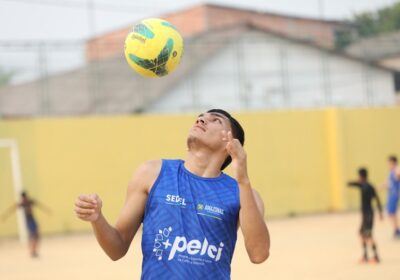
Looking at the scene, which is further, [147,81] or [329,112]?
[147,81]

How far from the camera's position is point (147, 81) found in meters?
29.3

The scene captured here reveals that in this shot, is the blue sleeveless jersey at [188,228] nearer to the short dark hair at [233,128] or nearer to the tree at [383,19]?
the short dark hair at [233,128]

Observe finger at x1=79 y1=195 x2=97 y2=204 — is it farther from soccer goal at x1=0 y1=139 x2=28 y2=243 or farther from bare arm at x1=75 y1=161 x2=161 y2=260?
soccer goal at x1=0 y1=139 x2=28 y2=243

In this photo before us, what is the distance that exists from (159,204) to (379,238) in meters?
13.4

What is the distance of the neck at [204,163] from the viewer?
452 centimetres

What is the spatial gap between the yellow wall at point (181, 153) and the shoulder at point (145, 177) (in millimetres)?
16550

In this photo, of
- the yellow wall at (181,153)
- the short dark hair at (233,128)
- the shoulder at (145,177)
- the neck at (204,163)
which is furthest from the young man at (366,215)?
the yellow wall at (181,153)

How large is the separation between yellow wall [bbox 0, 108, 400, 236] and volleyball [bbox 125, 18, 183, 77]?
1583cm

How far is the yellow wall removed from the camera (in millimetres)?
20891

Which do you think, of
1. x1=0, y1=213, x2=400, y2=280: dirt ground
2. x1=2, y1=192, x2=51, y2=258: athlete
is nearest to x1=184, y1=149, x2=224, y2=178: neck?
x1=0, y1=213, x2=400, y2=280: dirt ground

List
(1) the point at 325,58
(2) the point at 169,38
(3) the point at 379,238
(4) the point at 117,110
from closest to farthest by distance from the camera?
1. (2) the point at 169,38
2. (3) the point at 379,238
3. (4) the point at 117,110
4. (1) the point at 325,58

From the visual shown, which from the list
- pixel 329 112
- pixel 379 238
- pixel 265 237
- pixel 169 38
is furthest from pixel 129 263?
pixel 329 112

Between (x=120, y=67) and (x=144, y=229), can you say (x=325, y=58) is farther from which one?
(x=144, y=229)

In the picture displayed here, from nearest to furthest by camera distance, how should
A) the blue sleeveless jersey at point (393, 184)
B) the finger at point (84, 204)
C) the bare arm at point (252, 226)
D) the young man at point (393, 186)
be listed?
the finger at point (84, 204)
the bare arm at point (252, 226)
the young man at point (393, 186)
the blue sleeveless jersey at point (393, 184)
